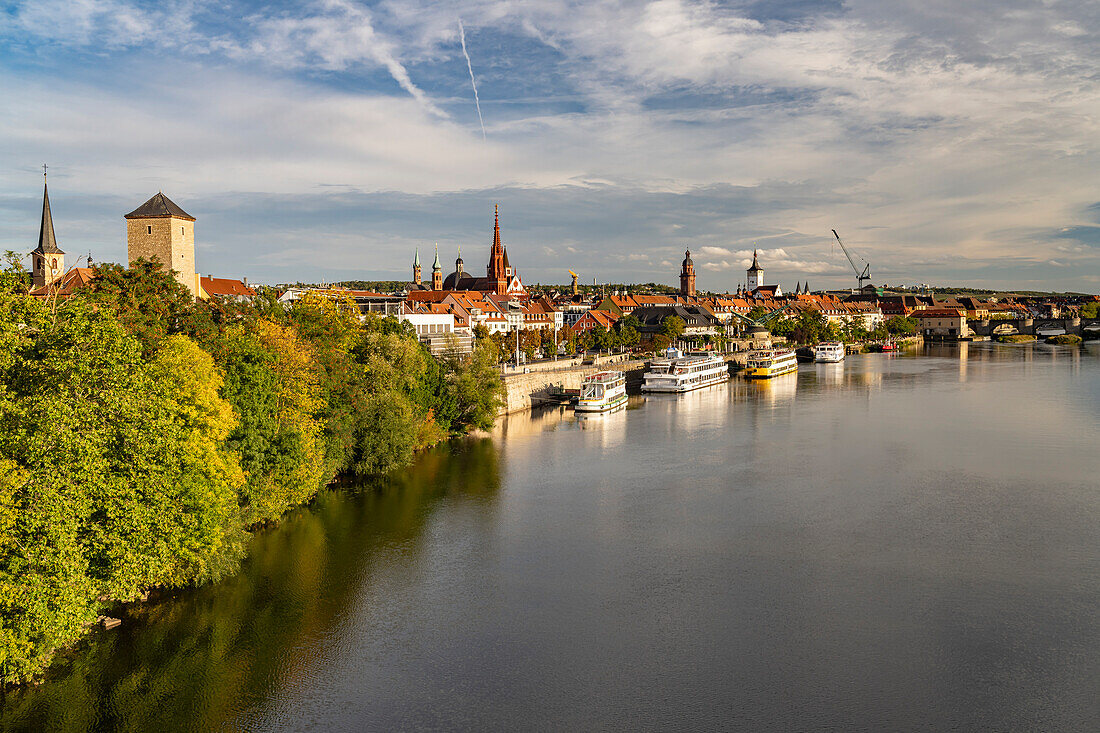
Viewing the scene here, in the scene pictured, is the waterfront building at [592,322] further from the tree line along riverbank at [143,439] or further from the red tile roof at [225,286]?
the tree line along riverbank at [143,439]

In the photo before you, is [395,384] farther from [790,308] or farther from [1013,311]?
[1013,311]

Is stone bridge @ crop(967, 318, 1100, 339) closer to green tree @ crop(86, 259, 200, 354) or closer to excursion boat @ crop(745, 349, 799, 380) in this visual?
excursion boat @ crop(745, 349, 799, 380)

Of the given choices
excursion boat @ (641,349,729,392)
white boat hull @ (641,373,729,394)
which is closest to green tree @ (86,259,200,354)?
white boat hull @ (641,373,729,394)

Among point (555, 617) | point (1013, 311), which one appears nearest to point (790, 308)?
point (1013, 311)

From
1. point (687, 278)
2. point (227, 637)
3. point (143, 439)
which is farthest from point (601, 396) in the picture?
point (687, 278)

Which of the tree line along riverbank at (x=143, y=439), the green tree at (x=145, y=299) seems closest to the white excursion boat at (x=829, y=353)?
the tree line along riverbank at (x=143, y=439)

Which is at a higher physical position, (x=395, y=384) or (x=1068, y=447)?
(x=395, y=384)
